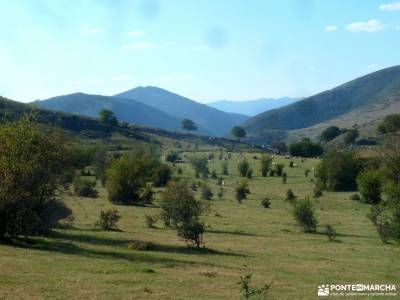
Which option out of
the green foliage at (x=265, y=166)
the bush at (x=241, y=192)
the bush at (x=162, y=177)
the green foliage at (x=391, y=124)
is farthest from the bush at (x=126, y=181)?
the green foliage at (x=391, y=124)

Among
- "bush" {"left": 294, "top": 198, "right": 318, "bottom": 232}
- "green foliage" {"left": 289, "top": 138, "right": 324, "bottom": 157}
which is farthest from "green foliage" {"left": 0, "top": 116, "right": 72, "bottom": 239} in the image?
"green foliage" {"left": 289, "top": 138, "right": 324, "bottom": 157}

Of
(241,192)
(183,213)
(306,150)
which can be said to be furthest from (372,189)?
(306,150)

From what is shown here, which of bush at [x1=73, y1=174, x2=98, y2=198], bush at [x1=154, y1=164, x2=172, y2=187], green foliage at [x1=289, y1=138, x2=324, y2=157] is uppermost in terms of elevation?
green foliage at [x1=289, y1=138, x2=324, y2=157]

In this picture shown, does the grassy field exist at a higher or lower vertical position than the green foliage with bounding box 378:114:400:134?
lower

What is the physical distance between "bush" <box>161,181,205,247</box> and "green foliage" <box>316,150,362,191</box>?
51620 millimetres

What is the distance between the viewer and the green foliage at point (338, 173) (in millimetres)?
91062

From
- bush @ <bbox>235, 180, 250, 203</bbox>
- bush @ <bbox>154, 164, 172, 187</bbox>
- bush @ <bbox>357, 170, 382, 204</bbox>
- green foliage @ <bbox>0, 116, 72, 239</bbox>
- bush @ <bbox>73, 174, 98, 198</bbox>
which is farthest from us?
bush @ <bbox>154, 164, 172, 187</bbox>

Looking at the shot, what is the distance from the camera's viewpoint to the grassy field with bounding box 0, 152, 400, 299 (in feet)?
67.3

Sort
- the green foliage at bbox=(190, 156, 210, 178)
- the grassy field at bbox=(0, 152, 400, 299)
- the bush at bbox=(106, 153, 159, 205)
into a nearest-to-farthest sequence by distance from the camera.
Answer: the grassy field at bbox=(0, 152, 400, 299)
the bush at bbox=(106, 153, 159, 205)
the green foliage at bbox=(190, 156, 210, 178)

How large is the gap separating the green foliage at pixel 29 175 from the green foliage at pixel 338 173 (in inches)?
2353

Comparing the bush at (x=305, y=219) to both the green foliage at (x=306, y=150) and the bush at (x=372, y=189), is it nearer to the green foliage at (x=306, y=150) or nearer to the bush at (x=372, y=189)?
the bush at (x=372, y=189)

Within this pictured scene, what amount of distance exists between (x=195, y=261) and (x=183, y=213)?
433 inches

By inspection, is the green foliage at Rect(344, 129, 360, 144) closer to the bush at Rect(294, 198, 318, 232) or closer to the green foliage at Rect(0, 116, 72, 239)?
the bush at Rect(294, 198, 318, 232)

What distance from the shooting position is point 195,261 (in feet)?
94.0
